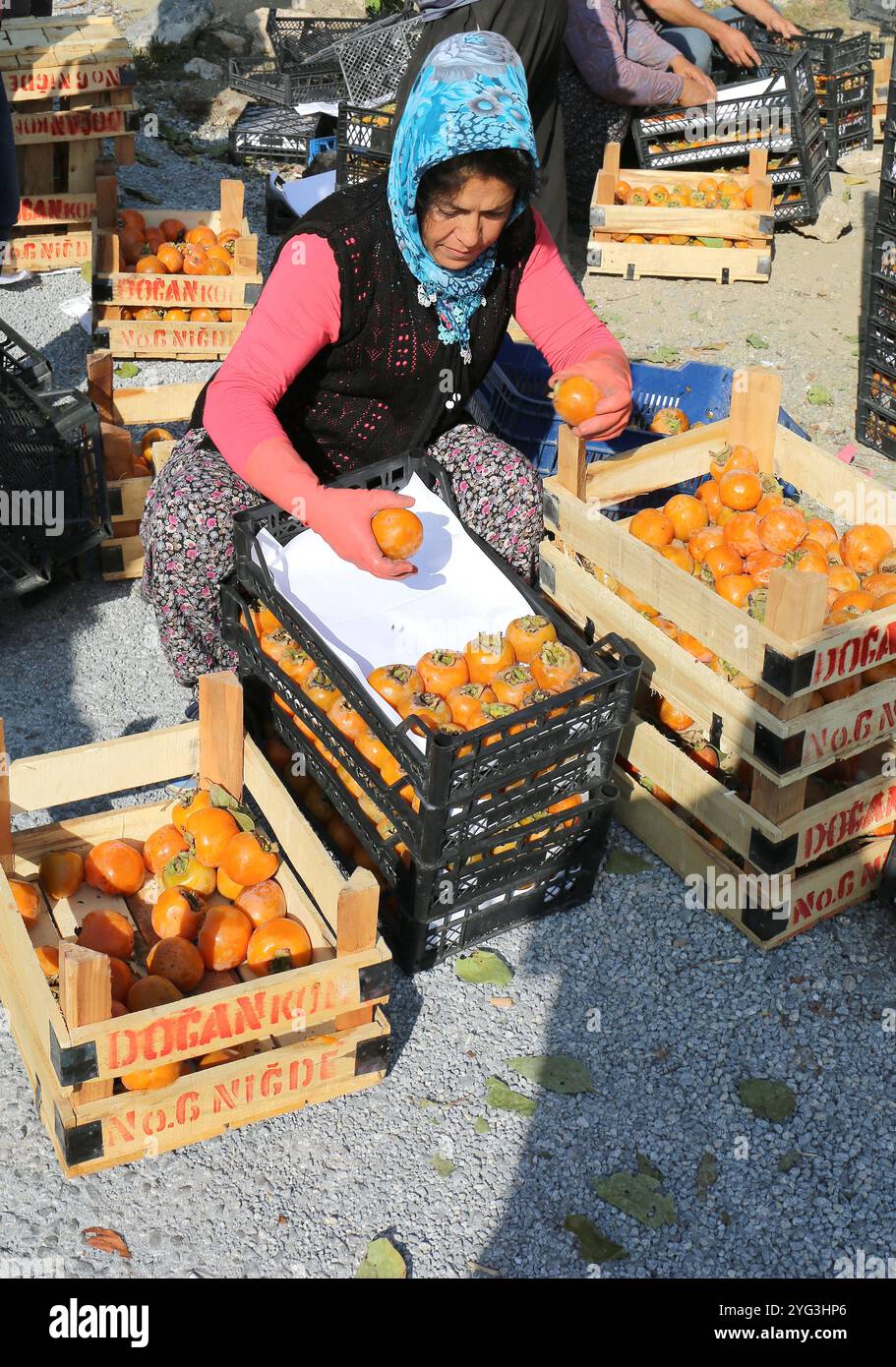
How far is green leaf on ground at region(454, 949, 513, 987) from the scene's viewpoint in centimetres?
365

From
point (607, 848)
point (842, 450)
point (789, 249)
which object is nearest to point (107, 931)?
point (607, 848)

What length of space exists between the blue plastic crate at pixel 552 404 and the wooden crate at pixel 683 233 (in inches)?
99.7

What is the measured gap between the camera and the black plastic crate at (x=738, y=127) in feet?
28.0

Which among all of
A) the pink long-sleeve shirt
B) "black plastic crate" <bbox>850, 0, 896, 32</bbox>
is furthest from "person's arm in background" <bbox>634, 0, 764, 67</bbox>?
the pink long-sleeve shirt

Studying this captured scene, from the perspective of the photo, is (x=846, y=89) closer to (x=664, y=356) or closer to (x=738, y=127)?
(x=738, y=127)

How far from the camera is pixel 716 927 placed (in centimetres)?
387

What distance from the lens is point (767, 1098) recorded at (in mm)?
3365

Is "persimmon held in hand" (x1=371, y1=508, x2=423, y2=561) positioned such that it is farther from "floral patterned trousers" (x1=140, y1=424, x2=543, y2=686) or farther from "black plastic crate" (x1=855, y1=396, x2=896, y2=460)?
"black plastic crate" (x1=855, y1=396, x2=896, y2=460)

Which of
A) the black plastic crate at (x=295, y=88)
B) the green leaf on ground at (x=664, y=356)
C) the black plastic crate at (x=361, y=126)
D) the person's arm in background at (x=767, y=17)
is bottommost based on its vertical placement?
the green leaf on ground at (x=664, y=356)

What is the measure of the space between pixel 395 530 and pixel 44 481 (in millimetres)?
1942

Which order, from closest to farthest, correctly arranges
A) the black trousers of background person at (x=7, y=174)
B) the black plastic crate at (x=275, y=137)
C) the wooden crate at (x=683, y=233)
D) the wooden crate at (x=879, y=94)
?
the black trousers of background person at (x=7, y=174)
the wooden crate at (x=683, y=233)
the black plastic crate at (x=275, y=137)
the wooden crate at (x=879, y=94)

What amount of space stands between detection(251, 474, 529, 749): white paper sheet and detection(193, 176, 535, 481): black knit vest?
56 centimetres

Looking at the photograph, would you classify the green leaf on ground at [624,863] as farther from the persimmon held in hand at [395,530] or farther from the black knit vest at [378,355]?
the black knit vest at [378,355]

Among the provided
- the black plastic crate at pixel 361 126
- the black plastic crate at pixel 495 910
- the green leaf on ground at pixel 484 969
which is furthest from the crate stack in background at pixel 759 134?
the green leaf on ground at pixel 484 969
